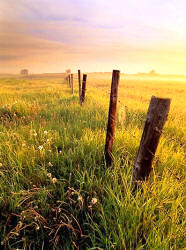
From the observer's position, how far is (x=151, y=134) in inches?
72.7

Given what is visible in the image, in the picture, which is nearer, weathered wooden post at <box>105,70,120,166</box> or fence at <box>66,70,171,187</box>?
fence at <box>66,70,171,187</box>

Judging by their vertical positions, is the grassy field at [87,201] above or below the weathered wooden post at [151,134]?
below

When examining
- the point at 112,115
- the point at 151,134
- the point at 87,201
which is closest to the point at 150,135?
the point at 151,134

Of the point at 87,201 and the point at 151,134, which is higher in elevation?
the point at 151,134

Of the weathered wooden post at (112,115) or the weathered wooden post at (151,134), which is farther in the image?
the weathered wooden post at (112,115)

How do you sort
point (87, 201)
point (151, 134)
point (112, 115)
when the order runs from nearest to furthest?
point (151, 134), point (87, 201), point (112, 115)

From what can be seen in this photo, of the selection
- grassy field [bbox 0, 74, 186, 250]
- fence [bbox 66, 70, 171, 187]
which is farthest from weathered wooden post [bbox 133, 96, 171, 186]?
grassy field [bbox 0, 74, 186, 250]

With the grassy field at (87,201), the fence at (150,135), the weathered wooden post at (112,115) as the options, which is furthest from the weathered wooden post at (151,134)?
the weathered wooden post at (112,115)

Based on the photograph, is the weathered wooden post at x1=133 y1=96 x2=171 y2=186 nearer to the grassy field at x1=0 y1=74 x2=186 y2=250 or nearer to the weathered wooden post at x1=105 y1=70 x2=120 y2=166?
the grassy field at x1=0 y1=74 x2=186 y2=250

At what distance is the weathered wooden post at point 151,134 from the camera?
171 centimetres

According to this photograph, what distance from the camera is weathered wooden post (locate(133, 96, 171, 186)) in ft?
5.62

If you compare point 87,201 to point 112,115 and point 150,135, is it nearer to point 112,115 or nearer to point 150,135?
point 150,135

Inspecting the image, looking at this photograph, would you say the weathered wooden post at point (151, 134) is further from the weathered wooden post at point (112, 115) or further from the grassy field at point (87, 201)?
the weathered wooden post at point (112, 115)

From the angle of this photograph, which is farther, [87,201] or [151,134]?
[87,201]
